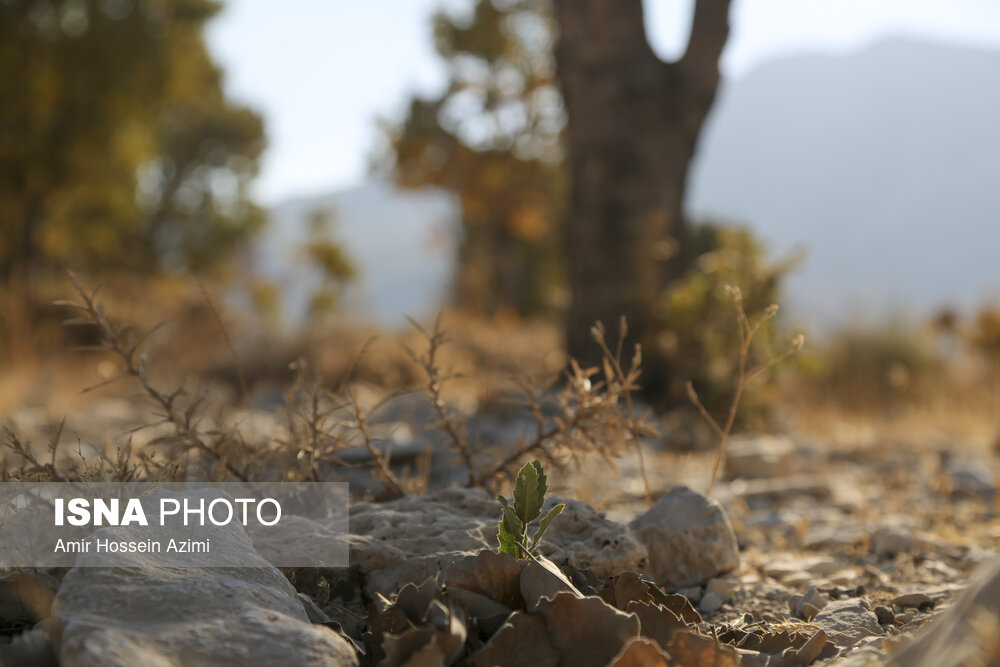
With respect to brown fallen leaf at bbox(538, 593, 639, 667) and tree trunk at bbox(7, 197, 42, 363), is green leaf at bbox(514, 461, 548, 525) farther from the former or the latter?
tree trunk at bbox(7, 197, 42, 363)

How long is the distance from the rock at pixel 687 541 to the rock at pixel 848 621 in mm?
332

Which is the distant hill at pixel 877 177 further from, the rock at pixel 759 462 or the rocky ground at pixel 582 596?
the rocky ground at pixel 582 596

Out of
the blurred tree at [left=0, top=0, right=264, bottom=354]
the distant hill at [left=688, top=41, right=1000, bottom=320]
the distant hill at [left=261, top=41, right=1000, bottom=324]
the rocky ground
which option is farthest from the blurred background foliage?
the distant hill at [left=688, top=41, right=1000, bottom=320]

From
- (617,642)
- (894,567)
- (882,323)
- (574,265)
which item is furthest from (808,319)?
(882,323)

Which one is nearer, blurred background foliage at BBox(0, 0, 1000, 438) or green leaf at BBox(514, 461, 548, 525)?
green leaf at BBox(514, 461, 548, 525)

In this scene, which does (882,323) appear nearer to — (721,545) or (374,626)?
(721,545)

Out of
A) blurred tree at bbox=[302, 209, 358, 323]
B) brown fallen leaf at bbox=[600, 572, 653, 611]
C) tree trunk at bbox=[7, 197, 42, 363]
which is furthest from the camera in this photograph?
blurred tree at bbox=[302, 209, 358, 323]

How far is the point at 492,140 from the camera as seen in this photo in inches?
658

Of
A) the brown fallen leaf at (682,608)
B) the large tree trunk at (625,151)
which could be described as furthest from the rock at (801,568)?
A: the large tree trunk at (625,151)

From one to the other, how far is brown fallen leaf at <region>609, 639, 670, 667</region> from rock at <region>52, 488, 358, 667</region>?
415 mm

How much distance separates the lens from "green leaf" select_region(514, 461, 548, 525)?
4.90ft

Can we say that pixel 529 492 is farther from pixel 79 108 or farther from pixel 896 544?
pixel 79 108

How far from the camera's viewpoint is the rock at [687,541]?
2125 mm

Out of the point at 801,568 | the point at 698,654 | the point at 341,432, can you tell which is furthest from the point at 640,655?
the point at 801,568
